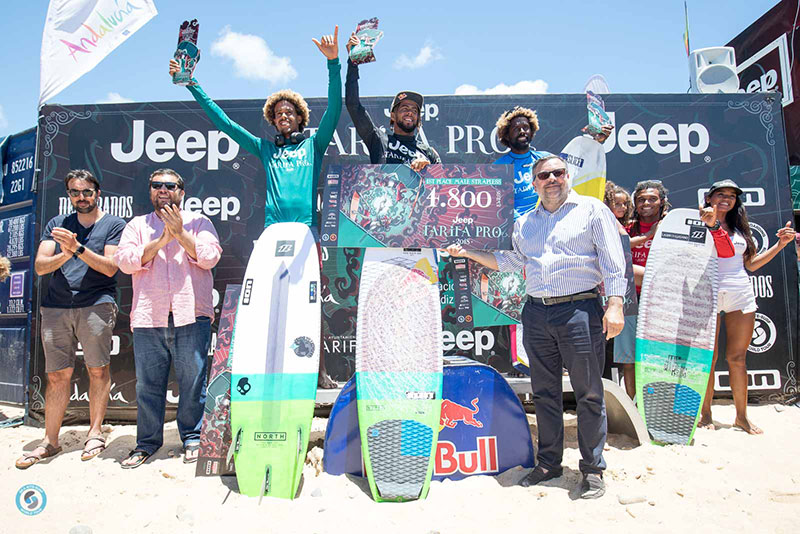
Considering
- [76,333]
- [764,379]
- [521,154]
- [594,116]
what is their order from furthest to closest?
[764,379] < [594,116] < [521,154] < [76,333]

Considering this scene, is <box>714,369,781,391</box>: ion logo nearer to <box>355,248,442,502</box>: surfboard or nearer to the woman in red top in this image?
the woman in red top

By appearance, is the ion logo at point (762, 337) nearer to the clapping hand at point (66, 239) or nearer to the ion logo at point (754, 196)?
the ion logo at point (754, 196)

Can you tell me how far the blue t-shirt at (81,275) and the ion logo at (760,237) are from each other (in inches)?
192

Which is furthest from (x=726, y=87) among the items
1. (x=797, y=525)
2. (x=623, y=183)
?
(x=797, y=525)

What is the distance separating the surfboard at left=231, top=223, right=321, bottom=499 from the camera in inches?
91.7

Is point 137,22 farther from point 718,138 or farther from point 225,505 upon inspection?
point 718,138

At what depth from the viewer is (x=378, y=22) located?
262cm

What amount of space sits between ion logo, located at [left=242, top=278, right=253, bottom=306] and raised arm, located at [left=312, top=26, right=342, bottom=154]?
91 centimetres

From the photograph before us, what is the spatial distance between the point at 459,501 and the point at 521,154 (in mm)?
2190

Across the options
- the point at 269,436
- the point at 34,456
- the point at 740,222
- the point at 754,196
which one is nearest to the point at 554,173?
the point at 740,222

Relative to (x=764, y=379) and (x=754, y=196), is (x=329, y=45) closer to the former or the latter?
(x=754, y=196)

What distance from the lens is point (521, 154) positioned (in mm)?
3152

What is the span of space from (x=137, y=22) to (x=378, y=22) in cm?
253

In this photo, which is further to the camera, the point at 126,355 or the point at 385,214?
the point at 126,355
